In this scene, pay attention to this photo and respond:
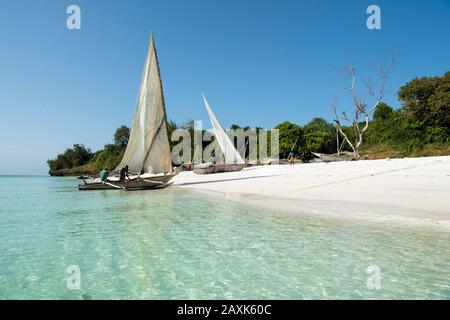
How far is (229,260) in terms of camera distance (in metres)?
6.40

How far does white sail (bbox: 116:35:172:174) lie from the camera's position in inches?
1042

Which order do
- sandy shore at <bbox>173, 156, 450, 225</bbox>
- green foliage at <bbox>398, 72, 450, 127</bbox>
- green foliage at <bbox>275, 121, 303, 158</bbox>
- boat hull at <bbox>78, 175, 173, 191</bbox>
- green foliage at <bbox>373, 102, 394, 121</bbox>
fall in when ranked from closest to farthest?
sandy shore at <bbox>173, 156, 450, 225</bbox>
boat hull at <bbox>78, 175, 173, 191</bbox>
green foliage at <bbox>398, 72, 450, 127</bbox>
green foliage at <bbox>275, 121, 303, 158</bbox>
green foliage at <bbox>373, 102, 394, 121</bbox>

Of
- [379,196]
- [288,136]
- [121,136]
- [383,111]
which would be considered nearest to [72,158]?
[121,136]

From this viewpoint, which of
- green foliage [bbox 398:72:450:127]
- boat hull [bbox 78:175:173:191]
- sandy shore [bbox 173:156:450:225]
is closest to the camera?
sandy shore [bbox 173:156:450:225]

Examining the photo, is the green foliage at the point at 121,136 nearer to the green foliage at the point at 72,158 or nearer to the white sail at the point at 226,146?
the green foliage at the point at 72,158

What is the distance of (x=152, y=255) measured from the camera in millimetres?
6922

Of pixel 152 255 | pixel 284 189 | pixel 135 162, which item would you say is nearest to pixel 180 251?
pixel 152 255

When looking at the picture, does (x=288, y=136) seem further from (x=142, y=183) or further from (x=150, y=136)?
(x=150, y=136)

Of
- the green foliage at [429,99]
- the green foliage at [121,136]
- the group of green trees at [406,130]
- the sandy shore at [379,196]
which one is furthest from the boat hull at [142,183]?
the green foliage at [121,136]

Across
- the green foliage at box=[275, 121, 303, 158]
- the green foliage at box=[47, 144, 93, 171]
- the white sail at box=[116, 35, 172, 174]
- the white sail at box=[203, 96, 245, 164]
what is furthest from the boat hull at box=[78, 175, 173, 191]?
the green foliage at box=[47, 144, 93, 171]

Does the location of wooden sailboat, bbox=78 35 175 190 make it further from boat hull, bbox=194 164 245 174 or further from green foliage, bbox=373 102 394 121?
green foliage, bbox=373 102 394 121

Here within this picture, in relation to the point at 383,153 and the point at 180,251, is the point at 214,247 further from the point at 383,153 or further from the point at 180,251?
the point at 383,153

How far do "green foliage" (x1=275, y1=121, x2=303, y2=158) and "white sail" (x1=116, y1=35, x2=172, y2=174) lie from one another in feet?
151
